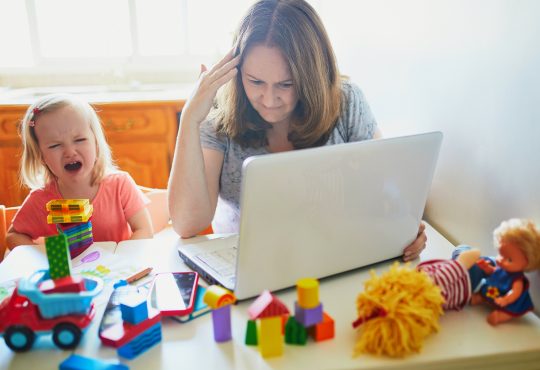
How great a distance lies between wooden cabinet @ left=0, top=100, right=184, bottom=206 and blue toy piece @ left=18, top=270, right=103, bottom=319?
6.20 feet

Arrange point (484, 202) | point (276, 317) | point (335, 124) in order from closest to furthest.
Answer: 1. point (276, 317)
2. point (484, 202)
3. point (335, 124)

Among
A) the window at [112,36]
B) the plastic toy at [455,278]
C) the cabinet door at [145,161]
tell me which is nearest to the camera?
the plastic toy at [455,278]

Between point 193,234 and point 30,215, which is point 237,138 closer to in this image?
point 193,234

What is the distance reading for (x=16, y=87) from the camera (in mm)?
3029

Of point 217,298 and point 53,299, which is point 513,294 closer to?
point 217,298

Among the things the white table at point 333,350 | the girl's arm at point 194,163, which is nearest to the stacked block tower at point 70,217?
the girl's arm at point 194,163

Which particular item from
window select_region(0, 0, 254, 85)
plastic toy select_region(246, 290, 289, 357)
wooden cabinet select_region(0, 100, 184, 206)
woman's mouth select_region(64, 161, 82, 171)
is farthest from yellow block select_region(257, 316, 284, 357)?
window select_region(0, 0, 254, 85)

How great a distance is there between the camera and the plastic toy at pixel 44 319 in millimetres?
795

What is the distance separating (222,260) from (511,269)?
0.55m

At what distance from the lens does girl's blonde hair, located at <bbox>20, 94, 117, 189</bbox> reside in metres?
1.43

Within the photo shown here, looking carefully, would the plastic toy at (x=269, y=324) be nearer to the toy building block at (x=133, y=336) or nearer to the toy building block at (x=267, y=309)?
the toy building block at (x=267, y=309)

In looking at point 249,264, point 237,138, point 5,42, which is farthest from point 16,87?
point 249,264

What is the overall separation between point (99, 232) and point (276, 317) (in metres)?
0.86

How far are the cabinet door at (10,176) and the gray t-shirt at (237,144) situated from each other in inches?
63.1
